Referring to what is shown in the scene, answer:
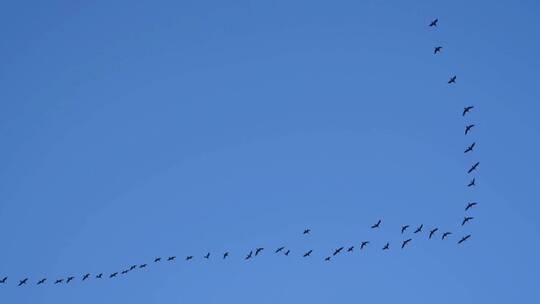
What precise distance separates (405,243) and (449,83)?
12.8m

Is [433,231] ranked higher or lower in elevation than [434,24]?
lower

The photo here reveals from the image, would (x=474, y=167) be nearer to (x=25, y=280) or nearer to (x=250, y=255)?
(x=250, y=255)

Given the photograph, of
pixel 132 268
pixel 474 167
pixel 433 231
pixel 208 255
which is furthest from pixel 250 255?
pixel 474 167

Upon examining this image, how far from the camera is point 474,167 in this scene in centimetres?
6650

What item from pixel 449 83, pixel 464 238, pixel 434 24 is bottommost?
pixel 464 238

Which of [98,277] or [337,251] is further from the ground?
[98,277]

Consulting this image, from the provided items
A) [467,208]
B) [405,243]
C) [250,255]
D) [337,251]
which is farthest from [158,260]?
[467,208]

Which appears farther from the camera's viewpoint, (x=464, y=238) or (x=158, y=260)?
(x=158, y=260)

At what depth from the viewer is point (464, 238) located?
69.0m

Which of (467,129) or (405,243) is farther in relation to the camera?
(405,243)

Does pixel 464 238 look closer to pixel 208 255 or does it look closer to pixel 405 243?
pixel 405 243

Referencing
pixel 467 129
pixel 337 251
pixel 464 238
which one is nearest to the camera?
pixel 467 129

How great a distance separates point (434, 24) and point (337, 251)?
59.7ft

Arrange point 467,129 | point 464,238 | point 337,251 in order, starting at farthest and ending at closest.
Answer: point 337,251 → point 464,238 → point 467,129
